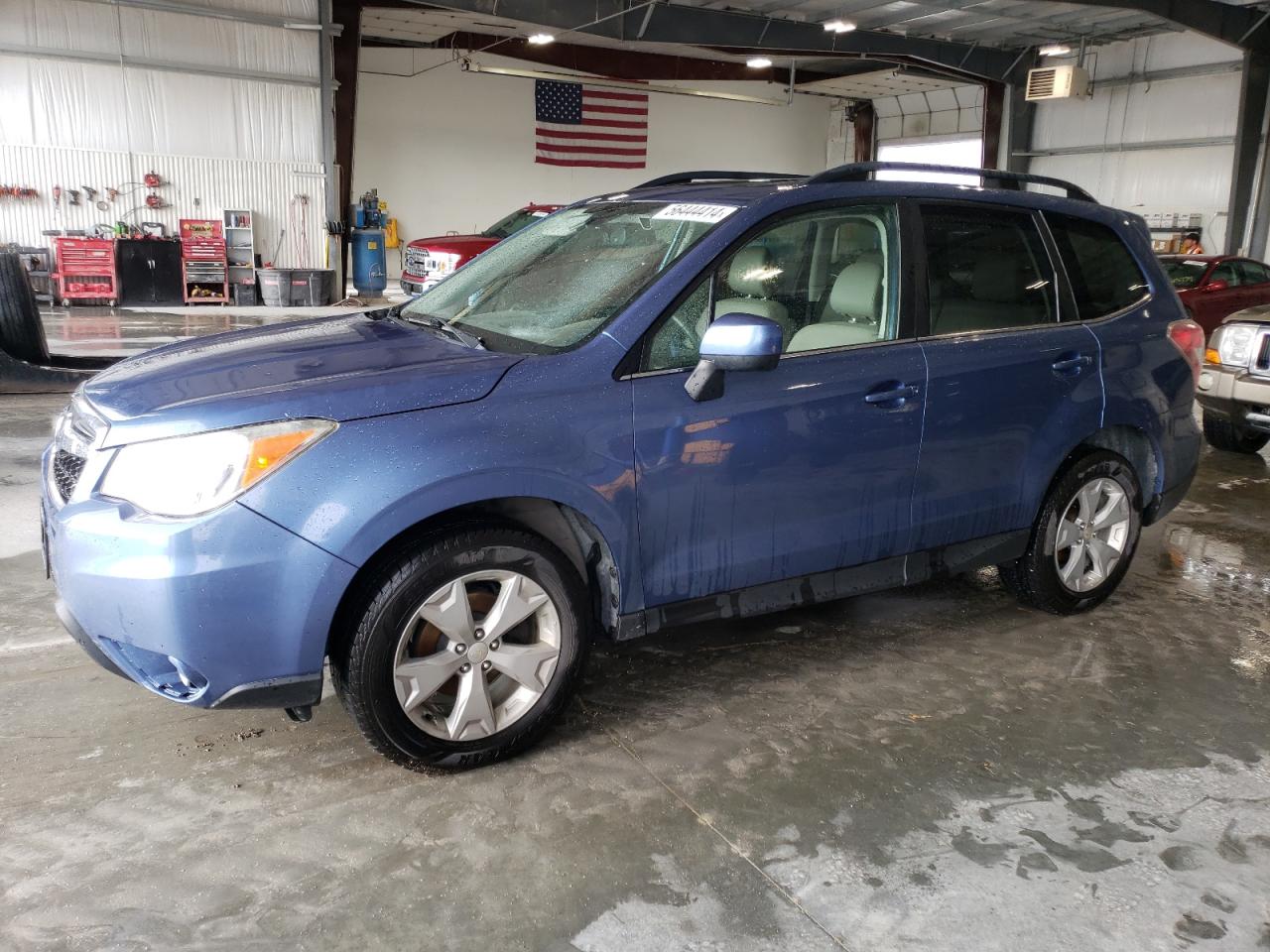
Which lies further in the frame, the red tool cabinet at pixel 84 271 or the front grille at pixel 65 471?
the red tool cabinet at pixel 84 271

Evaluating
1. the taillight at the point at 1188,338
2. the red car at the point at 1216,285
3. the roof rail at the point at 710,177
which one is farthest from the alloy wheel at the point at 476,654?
the red car at the point at 1216,285

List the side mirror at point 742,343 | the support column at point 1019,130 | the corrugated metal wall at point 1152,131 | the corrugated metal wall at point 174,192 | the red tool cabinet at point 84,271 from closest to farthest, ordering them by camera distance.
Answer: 1. the side mirror at point 742,343
2. the red tool cabinet at point 84,271
3. the corrugated metal wall at point 174,192
4. the corrugated metal wall at point 1152,131
5. the support column at point 1019,130

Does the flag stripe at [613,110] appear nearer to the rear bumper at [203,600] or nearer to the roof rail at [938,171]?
the roof rail at [938,171]

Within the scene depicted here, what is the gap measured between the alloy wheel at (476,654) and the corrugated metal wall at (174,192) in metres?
15.7

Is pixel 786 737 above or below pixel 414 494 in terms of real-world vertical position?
below

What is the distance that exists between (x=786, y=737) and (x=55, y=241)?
614 inches

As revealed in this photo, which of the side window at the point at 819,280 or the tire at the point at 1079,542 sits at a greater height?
the side window at the point at 819,280

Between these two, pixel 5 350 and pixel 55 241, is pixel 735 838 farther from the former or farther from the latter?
A: pixel 55 241

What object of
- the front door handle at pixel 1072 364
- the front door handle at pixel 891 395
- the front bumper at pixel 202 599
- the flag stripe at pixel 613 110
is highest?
the flag stripe at pixel 613 110

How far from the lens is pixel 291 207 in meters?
16.7

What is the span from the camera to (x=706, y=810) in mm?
2637

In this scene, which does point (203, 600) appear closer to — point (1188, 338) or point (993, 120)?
point (1188, 338)

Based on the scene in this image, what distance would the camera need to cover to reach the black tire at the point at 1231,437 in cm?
737

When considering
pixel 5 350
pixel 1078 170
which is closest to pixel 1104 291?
pixel 5 350
